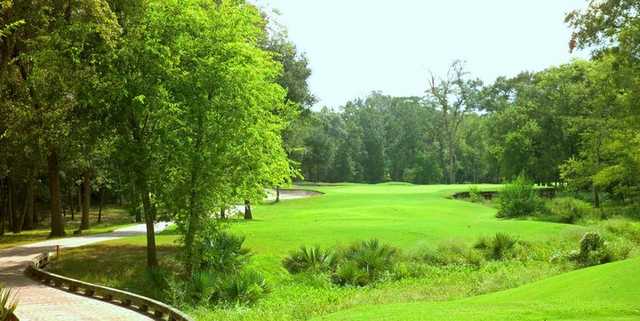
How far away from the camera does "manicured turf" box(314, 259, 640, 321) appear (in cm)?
1297

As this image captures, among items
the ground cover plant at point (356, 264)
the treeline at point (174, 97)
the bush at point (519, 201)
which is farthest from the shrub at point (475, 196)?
the treeline at point (174, 97)

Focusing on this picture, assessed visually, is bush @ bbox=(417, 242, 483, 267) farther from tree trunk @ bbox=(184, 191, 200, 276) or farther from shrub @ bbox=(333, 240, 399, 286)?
tree trunk @ bbox=(184, 191, 200, 276)

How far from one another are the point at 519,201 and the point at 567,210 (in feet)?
11.6

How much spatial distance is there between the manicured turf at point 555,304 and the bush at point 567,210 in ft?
88.7

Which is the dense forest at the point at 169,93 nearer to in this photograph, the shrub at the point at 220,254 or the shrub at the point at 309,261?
the shrub at the point at 220,254

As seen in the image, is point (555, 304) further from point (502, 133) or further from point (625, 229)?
point (502, 133)

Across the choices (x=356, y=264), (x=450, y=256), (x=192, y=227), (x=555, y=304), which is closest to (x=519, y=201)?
(x=450, y=256)

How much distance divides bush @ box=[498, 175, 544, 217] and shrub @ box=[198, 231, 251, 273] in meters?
25.6

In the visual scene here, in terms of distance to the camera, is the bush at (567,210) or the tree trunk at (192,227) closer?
the tree trunk at (192,227)

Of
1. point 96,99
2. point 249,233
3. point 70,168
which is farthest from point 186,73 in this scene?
point 70,168

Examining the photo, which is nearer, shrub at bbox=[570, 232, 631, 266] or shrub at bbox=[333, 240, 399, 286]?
shrub at bbox=[570, 232, 631, 266]

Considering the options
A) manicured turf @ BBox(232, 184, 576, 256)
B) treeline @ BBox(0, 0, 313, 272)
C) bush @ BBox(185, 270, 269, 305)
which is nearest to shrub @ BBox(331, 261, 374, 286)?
manicured turf @ BBox(232, 184, 576, 256)

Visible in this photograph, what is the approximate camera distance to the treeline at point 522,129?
29753mm

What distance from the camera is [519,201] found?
44875 millimetres
